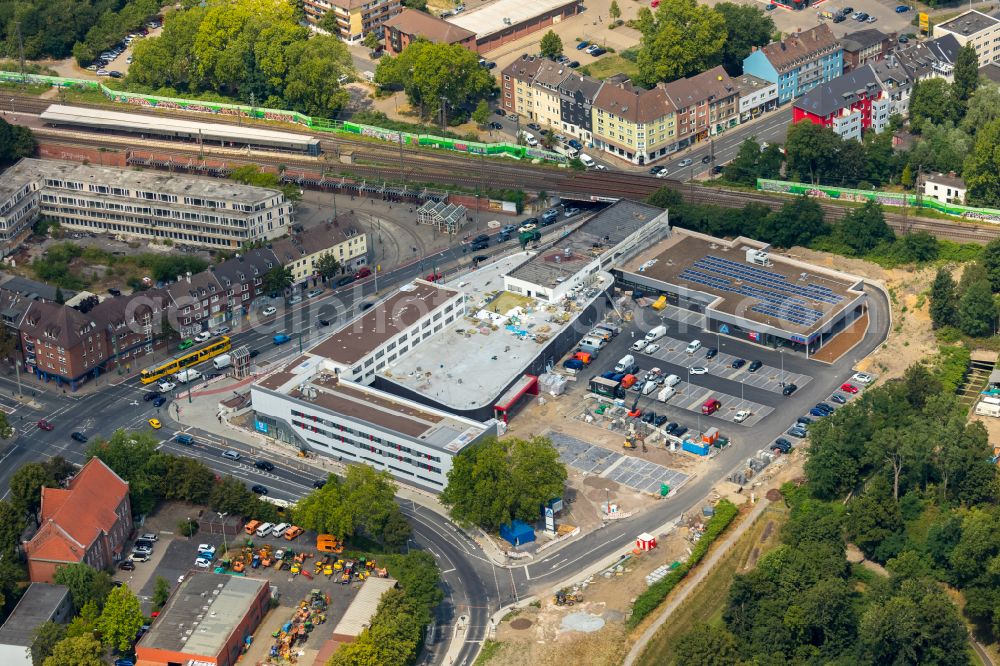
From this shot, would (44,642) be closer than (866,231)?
Yes

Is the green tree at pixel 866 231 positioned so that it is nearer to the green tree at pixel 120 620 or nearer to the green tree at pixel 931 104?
the green tree at pixel 931 104

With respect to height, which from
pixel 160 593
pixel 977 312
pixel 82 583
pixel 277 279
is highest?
pixel 277 279

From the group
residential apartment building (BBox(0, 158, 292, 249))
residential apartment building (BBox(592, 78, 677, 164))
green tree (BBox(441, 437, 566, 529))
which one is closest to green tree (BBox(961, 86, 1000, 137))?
residential apartment building (BBox(592, 78, 677, 164))

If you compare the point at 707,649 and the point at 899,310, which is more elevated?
the point at 899,310

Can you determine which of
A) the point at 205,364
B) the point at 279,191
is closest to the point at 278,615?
the point at 205,364

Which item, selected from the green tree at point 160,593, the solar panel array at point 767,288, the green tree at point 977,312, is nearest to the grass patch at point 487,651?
the green tree at point 160,593

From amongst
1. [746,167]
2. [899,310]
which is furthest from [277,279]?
[899,310]

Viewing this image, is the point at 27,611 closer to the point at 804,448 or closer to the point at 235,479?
the point at 235,479

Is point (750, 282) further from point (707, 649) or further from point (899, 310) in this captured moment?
point (707, 649)
